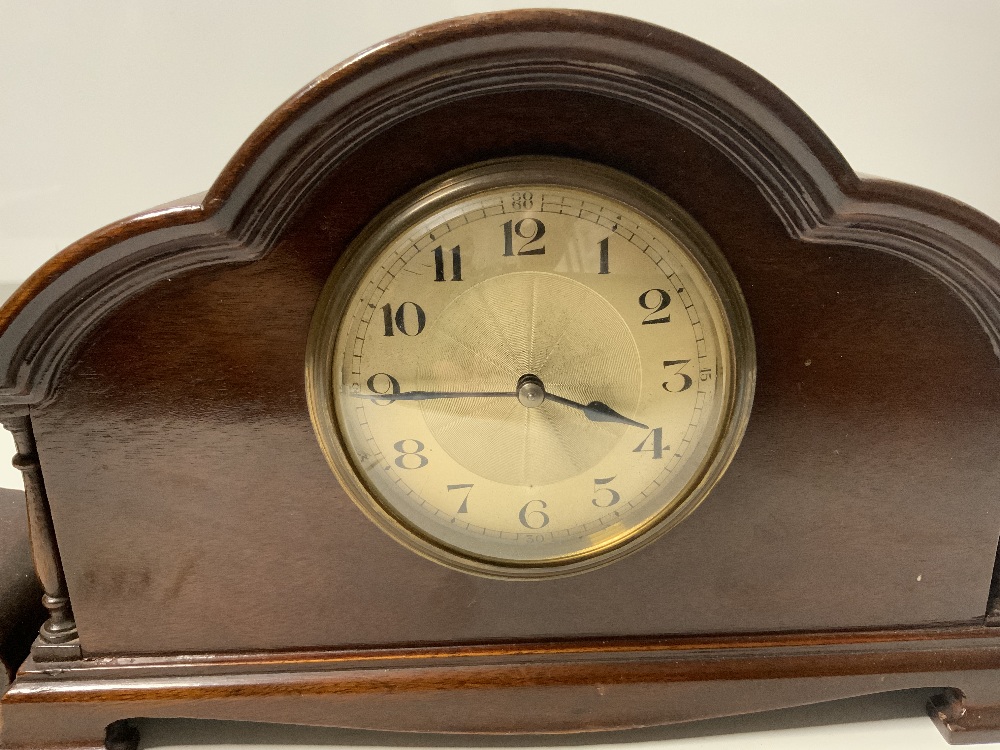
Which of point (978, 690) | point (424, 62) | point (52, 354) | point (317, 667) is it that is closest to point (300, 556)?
point (317, 667)

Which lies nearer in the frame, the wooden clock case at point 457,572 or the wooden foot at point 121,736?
the wooden clock case at point 457,572

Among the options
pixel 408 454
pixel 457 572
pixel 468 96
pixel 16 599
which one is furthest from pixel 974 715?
pixel 16 599

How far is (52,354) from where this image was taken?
0.87 meters

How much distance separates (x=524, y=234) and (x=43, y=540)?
677 mm

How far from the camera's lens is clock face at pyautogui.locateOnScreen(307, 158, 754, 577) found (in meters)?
0.83

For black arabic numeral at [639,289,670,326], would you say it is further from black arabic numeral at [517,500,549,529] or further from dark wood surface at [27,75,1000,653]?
black arabic numeral at [517,500,549,529]

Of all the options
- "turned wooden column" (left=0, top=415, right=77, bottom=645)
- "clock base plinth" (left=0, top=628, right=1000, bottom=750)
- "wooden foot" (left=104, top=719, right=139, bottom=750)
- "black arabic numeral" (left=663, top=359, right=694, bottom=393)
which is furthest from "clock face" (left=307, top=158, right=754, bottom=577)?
"wooden foot" (left=104, top=719, right=139, bottom=750)

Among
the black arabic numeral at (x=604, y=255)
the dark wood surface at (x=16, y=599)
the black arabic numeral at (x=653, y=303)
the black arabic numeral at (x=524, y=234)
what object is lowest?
the dark wood surface at (x=16, y=599)

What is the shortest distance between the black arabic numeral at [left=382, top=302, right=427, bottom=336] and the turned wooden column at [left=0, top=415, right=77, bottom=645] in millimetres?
426

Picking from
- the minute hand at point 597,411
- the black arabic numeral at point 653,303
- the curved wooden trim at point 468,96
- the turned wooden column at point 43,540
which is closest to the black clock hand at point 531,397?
the minute hand at point 597,411

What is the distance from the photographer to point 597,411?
904mm

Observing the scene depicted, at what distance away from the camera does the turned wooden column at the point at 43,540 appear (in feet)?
2.98

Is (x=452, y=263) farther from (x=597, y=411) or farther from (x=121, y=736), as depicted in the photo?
(x=121, y=736)

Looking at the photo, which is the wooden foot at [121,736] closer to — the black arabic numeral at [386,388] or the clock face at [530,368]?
the clock face at [530,368]
